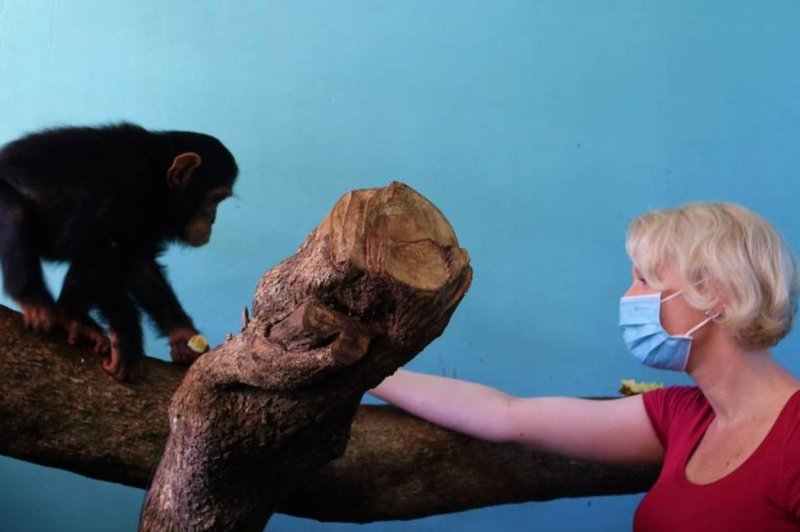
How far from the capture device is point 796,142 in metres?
2.63

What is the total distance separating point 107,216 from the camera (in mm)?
2008

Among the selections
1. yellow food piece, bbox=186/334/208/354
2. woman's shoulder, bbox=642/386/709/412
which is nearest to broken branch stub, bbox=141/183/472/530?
yellow food piece, bbox=186/334/208/354

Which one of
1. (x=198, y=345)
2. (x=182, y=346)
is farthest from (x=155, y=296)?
(x=198, y=345)

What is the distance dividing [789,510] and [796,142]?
5.10ft

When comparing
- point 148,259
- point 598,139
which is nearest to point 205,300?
point 148,259

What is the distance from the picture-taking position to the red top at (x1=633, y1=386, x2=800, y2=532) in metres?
Result: 1.45

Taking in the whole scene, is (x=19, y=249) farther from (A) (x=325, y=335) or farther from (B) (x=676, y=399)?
(B) (x=676, y=399)

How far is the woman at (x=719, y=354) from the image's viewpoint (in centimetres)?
149

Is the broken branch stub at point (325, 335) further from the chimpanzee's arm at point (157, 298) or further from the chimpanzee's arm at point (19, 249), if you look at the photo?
the chimpanzee's arm at point (157, 298)

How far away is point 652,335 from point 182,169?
1.25 metres

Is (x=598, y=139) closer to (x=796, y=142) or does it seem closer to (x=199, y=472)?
(x=796, y=142)

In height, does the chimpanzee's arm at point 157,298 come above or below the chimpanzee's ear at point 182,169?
below

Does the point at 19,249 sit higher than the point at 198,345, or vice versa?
the point at 19,249

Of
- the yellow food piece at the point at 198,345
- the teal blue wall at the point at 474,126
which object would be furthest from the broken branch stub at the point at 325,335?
the teal blue wall at the point at 474,126
